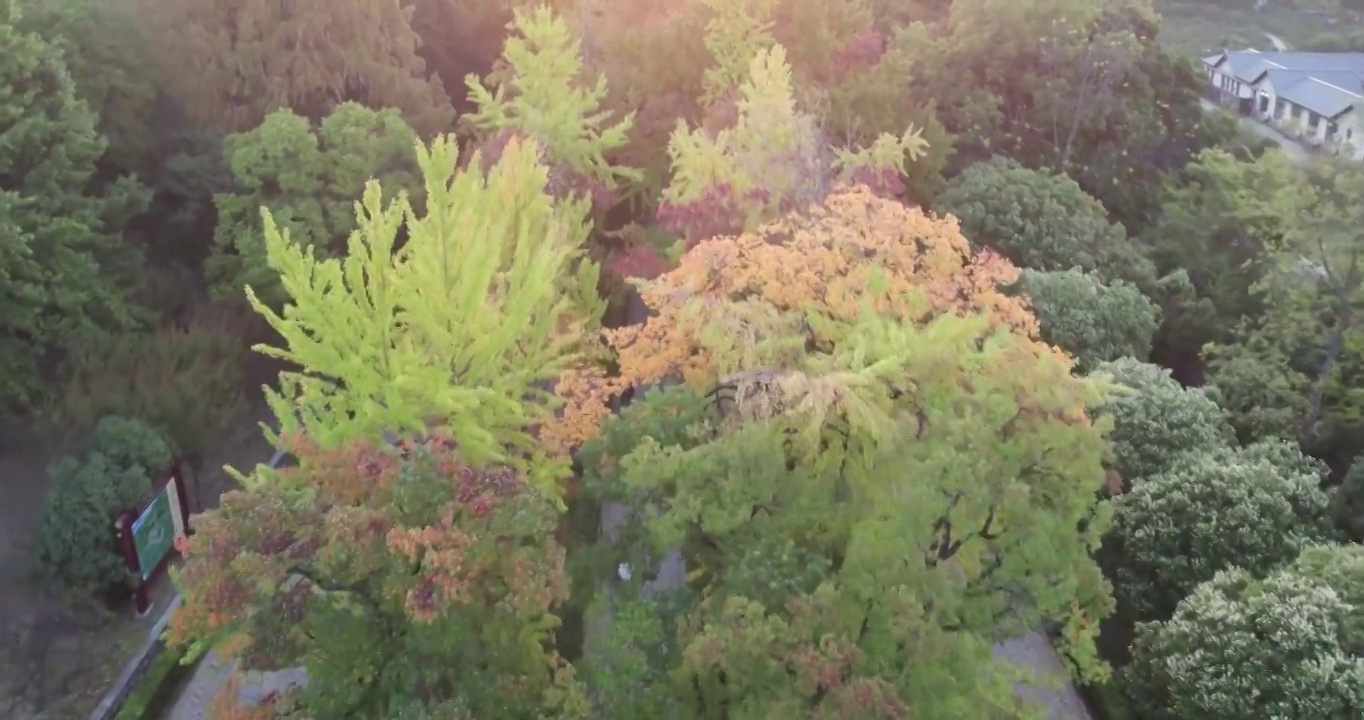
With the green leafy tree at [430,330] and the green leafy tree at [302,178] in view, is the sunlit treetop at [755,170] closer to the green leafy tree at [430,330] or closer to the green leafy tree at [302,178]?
the green leafy tree at [430,330]

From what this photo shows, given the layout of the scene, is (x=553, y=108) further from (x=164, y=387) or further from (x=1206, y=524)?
(x=1206, y=524)

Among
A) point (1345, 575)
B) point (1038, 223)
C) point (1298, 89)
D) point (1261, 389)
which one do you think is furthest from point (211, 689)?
point (1298, 89)

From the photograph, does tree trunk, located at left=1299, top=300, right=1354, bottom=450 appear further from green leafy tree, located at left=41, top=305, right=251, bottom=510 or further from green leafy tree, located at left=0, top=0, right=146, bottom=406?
green leafy tree, located at left=0, top=0, right=146, bottom=406

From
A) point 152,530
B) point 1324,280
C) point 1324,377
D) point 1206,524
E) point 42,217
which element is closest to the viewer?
point 1206,524

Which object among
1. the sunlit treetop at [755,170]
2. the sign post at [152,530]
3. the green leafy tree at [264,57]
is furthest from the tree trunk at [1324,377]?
the sign post at [152,530]

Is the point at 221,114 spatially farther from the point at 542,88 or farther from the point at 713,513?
the point at 713,513
